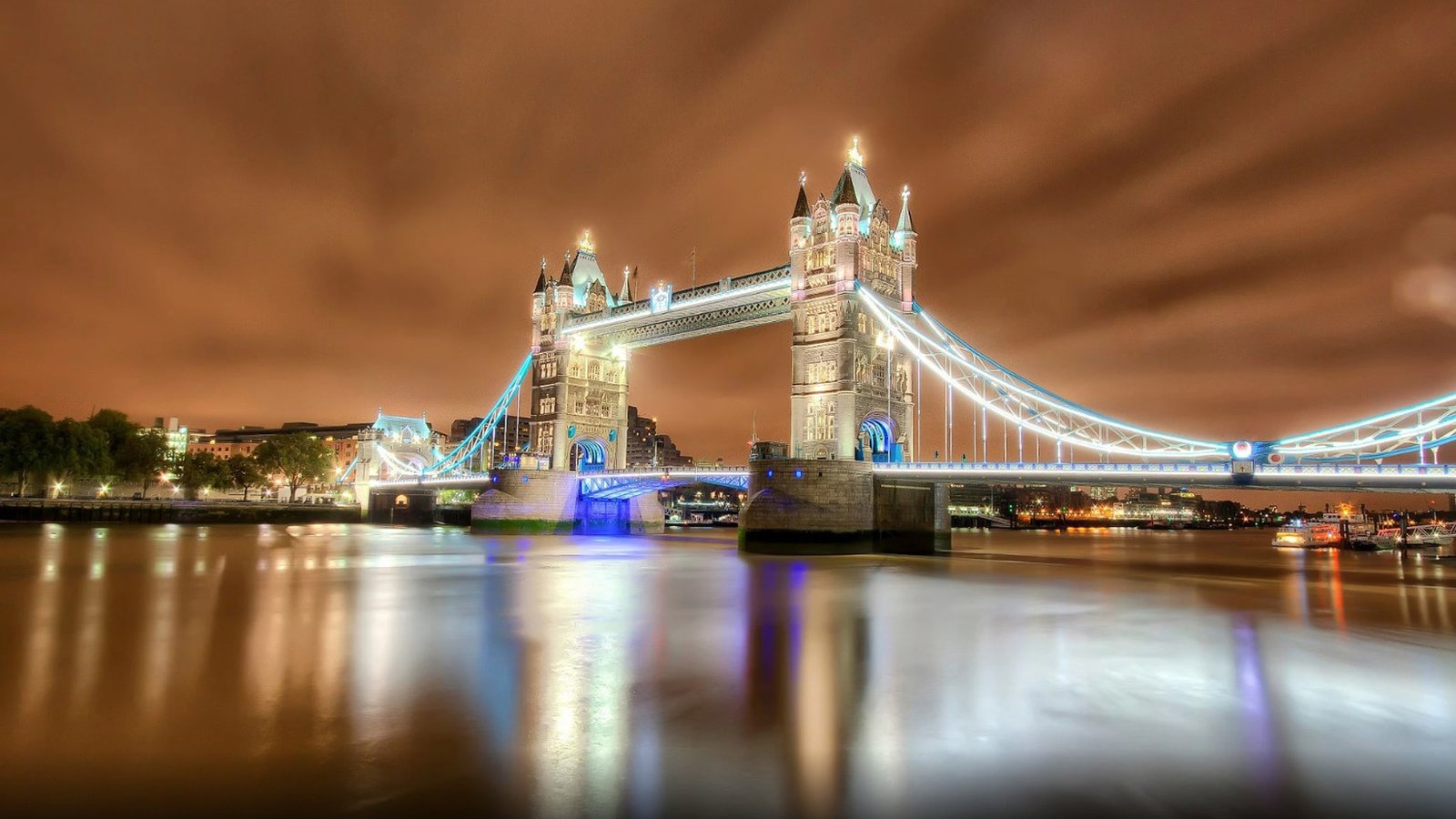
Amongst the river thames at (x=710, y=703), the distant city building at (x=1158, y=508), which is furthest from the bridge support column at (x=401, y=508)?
the distant city building at (x=1158, y=508)

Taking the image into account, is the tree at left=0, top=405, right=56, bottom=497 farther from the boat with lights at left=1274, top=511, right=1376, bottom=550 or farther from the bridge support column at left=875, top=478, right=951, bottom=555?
the boat with lights at left=1274, top=511, right=1376, bottom=550

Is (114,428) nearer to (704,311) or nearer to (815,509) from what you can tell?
(704,311)

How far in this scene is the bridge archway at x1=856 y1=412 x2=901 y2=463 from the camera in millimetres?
36594

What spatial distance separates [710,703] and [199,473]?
3257 inches

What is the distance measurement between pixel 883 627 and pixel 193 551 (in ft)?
90.6

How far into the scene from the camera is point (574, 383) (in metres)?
51.9

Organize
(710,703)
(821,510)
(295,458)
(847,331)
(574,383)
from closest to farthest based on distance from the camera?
(710,703), (821,510), (847,331), (574,383), (295,458)

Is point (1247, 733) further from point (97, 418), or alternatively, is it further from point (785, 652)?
point (97, 418)

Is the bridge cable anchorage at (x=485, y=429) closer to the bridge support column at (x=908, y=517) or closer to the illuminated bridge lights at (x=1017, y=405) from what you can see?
the illuminated bridge lights at (x=1017, y=405)

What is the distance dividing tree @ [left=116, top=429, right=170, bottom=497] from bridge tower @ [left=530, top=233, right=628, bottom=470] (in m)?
37.4

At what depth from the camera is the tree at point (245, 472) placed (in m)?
77.9

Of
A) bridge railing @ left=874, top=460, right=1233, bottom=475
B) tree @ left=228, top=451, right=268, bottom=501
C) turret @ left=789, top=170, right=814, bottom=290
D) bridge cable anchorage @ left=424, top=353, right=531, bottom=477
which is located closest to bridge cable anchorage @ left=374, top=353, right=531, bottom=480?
bridge cable anchorage @ left=424, top=353, right=531, bottom=477

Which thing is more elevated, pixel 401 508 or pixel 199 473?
pixel 199 473

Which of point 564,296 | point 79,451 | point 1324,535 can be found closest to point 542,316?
point 564,296
